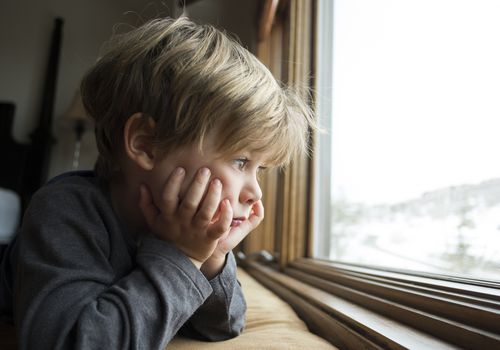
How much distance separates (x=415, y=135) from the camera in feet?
2.86

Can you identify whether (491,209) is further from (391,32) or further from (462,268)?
(391,32)

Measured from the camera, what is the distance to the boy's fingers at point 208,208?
560 millimetres

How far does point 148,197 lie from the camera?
24.1 inches

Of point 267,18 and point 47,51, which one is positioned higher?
point 47,51

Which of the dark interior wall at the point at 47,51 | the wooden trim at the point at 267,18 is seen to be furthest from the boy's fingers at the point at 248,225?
the dark interior wall at the point at 47,51

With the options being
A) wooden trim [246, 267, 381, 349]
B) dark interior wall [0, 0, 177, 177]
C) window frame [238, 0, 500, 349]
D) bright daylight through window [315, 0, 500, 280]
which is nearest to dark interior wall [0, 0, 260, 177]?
dark interior wall [0, 0, 177, 177]

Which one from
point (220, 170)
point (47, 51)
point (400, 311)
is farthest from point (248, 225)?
point (47, 51)

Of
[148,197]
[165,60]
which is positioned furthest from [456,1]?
[148,197]

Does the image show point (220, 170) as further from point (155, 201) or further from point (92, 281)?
point (92, 281)

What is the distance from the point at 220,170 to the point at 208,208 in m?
0.06

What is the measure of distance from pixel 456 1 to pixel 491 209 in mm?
387

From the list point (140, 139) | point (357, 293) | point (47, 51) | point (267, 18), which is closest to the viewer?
point (140, 139)

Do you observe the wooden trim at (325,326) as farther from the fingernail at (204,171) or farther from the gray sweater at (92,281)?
the fingernail at (204,171)

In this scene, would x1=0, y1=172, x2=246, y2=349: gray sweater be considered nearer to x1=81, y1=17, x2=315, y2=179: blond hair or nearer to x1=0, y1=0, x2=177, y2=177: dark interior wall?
x1=81, y1=17, x2=315, y2=179: blond hair
